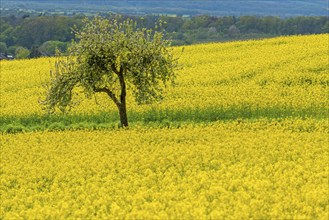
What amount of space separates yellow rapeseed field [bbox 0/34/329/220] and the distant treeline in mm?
58762

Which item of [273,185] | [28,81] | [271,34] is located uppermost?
[273,185]

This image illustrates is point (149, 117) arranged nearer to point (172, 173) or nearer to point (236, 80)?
point (236, 80)

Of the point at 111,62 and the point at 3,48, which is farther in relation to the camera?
the point at 3,48

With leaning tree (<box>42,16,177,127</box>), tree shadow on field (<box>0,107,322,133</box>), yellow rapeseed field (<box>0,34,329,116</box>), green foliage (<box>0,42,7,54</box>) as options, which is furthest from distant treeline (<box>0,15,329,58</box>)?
leaning tree (<box>42,16,177,127</box>)

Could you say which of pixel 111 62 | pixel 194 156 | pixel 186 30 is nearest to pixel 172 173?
pixel 194 156

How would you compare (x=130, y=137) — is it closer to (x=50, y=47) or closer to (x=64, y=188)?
(x=64, y=188)

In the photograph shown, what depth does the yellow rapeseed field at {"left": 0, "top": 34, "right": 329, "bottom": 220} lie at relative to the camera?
14.6 m

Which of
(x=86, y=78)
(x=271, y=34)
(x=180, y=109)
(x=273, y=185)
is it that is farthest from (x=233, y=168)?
(x=271, y=34)

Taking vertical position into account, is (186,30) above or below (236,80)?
below

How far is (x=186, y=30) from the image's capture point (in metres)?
118

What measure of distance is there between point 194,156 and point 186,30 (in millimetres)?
99952

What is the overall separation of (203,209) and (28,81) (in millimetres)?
23767

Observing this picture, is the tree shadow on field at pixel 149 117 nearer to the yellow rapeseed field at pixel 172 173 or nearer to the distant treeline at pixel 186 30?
the yellow rapeseed field at pixel 172 173

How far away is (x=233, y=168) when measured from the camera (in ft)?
56.4
